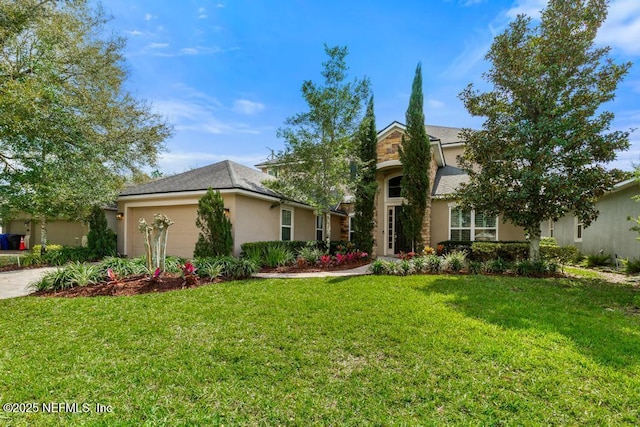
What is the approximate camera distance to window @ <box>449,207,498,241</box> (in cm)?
1322

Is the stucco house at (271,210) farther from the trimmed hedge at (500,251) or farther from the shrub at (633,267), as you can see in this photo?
the shrub at (633,267)

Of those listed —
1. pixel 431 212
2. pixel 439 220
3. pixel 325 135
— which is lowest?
pixel 439 220

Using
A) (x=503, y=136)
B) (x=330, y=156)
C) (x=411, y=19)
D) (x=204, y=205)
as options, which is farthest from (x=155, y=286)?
(x=503, y=136)

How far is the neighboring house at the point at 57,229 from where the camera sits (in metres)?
16.6

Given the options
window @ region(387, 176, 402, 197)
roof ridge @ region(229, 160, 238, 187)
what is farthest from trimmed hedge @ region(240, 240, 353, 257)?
window @ region(387, 176, 402, 197)

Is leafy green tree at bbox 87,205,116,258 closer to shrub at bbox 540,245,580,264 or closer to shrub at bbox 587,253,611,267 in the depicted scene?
shrub at bbox 540,245,580,264

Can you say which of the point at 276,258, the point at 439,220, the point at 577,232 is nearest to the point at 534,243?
the point at 439,220

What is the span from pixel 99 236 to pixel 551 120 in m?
17.5

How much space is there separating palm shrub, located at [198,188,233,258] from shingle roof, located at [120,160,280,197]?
28.6 inches

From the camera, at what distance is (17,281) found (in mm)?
8438

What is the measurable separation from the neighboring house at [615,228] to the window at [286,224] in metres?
A: 11.2

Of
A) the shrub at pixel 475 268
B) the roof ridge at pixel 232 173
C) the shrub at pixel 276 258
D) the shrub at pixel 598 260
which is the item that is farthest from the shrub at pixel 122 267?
the shrub at pixel 598 260

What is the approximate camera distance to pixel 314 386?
3105mm

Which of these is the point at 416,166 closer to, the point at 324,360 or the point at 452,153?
the point at 452,153
